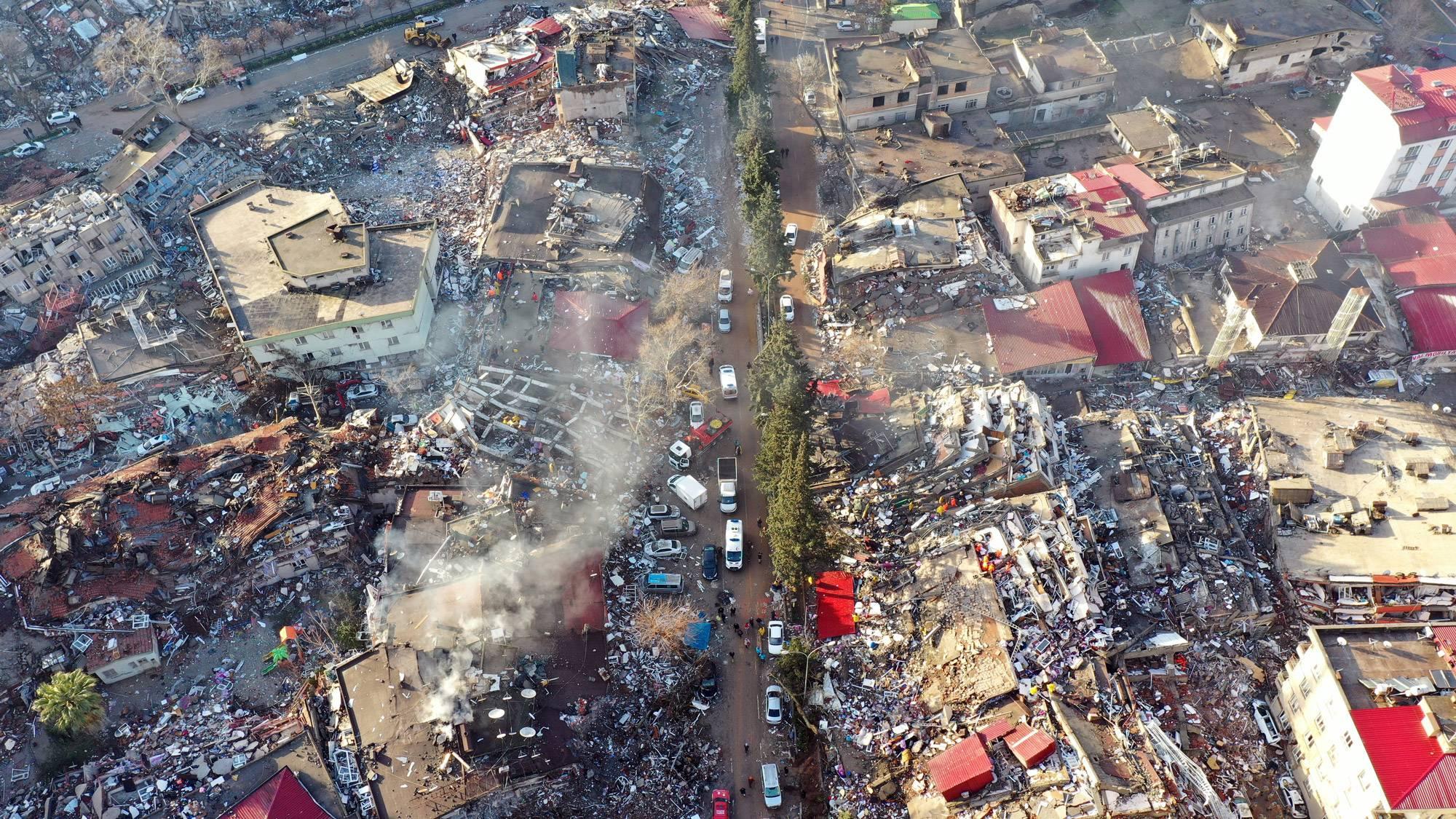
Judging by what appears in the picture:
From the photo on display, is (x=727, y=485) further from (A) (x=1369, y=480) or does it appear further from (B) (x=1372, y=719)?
(A) (x=1369, y=480)

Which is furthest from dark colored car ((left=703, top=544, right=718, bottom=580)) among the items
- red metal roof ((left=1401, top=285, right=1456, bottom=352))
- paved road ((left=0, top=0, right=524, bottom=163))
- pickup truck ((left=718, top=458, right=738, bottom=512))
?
paved road ((left=0, top=0, right=524, bottom=163))

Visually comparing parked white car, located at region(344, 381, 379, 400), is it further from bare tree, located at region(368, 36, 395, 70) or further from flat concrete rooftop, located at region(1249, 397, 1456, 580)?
flat concrete rooftop, located at region(1249, 397, 1456, 580)

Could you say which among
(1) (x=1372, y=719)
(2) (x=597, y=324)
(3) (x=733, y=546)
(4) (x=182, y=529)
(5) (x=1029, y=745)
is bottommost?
(3) (x=733, y=546)

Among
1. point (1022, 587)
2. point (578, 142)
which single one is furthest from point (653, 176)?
point (1022, 587)

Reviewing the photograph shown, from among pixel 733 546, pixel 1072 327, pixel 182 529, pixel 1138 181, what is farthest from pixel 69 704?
pixel 1138 181

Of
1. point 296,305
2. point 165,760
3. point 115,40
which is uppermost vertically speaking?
point 115,40

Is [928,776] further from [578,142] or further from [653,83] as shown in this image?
[653,83]
